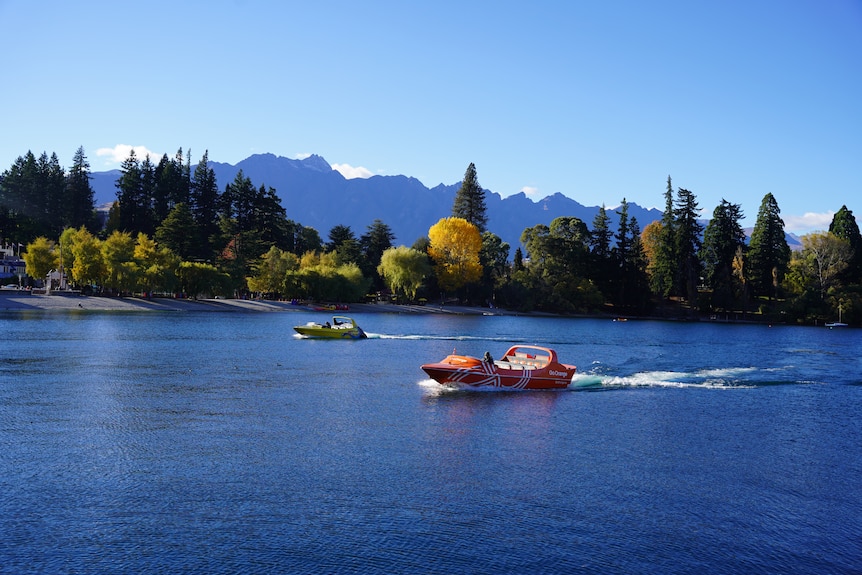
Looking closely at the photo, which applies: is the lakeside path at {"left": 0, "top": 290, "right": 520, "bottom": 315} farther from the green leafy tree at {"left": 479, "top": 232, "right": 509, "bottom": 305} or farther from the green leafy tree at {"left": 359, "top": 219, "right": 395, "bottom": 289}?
the green leafy tree at {"left": 359, "top": 219, "right": 395, "bottom": 289}

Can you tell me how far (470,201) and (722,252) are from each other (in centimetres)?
5670

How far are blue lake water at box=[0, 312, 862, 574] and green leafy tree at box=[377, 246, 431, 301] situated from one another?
88.1m

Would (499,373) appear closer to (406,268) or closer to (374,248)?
(406,268)

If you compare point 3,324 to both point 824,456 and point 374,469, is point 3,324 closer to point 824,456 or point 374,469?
point 374,469

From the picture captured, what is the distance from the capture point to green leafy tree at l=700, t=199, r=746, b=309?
150 metres

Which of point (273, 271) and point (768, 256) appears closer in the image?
point (273, 271)

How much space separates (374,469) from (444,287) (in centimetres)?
12387

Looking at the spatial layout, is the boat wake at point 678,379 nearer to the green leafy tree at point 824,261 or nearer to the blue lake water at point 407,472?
the blue lake water at point 407,472

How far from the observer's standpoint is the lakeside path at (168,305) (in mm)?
110875

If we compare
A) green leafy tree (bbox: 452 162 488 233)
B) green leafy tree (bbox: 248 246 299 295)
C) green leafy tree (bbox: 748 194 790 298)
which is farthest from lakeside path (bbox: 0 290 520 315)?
green leafy tree (bbox: 748 194 790 298)

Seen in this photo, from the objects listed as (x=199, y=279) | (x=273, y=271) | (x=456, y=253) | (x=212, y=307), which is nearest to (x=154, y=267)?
(x=199, y=279)

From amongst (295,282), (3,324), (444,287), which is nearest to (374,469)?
(3,324)

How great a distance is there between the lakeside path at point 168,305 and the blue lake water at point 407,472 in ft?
201

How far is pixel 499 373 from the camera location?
45125 mm
